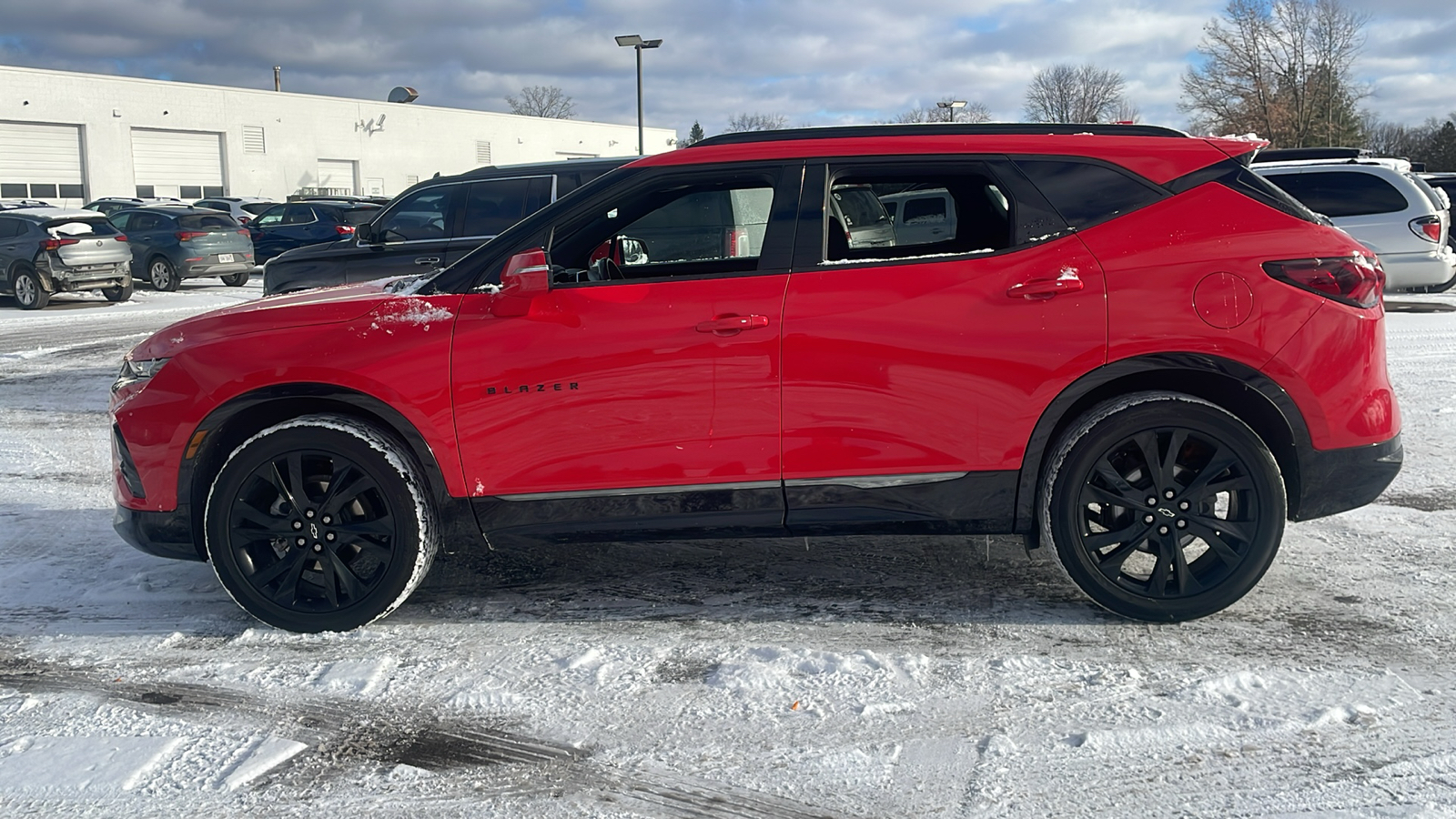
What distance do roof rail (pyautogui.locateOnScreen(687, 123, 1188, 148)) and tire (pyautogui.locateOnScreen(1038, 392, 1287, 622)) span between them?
1.04 metres

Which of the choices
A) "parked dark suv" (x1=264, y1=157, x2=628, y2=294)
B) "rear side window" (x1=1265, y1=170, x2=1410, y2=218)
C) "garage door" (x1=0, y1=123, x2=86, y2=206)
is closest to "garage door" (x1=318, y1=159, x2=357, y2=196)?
"garage door" (x1=0, y1=123, x2=86, y2=206)

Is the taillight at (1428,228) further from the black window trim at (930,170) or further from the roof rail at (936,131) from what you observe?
the black window trim at (930,170)

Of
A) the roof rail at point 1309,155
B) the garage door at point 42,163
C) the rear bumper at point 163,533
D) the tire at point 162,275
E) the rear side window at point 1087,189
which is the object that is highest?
the garage door at point 42,163

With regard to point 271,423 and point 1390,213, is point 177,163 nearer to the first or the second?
point 1390,213

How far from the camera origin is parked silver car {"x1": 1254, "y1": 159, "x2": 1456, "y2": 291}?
1375cm

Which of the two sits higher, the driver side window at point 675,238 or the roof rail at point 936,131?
the roof rail at point 936,131

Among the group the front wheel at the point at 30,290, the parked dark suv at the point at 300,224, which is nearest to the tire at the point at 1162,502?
the front wheel at the point at 30,290

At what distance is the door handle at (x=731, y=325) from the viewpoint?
3908 mm

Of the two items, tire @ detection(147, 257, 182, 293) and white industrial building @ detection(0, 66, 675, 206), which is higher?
white industrial building @ detection(0, 66, 675, 206)

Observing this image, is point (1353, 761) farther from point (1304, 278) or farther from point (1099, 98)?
point (1099, 98)

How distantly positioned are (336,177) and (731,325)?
56394mm

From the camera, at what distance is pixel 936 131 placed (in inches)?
165

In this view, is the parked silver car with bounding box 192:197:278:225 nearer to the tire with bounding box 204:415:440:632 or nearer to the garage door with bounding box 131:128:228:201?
the garage door with bounding box 131:128:228:201

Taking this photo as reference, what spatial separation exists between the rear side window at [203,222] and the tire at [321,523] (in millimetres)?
18654
